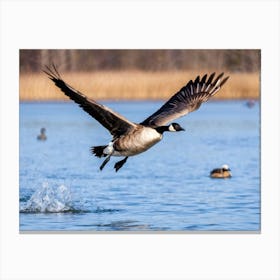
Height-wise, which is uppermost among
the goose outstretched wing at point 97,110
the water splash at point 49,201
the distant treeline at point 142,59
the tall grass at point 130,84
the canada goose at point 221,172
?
the distant treeline at point 142,59

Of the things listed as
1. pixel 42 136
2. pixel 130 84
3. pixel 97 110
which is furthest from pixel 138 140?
pixel 42 136

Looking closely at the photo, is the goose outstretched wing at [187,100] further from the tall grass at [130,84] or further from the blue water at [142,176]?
the blue water at [142,176]

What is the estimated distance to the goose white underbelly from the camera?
12594 mm

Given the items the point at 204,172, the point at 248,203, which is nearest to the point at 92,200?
the point at 248,203

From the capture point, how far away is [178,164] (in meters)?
16.4

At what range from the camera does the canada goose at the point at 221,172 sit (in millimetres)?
15367

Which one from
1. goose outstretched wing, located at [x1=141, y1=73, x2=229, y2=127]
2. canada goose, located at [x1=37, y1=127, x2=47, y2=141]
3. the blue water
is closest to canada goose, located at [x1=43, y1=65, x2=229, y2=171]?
goose outstretched wing, located at [x1=141, y1=73, x2=229, y2=127]

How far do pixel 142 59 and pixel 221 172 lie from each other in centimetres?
251

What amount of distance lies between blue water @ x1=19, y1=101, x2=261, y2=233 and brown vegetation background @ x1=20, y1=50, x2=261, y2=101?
28cm

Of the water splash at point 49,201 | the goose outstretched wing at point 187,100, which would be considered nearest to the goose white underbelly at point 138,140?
the goose outstretched wing at point 187,100

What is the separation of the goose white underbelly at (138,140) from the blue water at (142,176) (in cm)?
73

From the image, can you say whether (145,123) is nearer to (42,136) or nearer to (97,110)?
(97,110)
